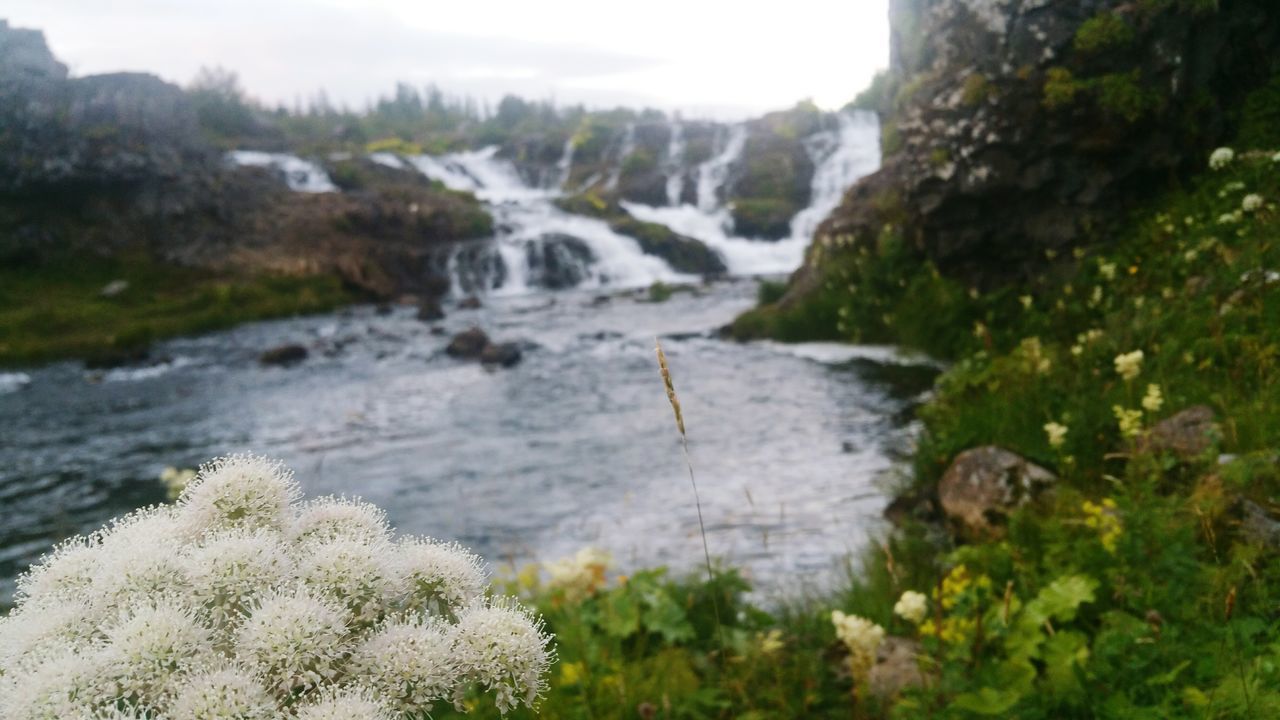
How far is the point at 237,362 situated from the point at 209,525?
20.1 meters

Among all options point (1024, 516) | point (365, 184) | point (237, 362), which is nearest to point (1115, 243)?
point (1024, 516)

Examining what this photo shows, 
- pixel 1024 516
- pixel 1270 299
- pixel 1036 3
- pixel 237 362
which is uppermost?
pixel 1036 3

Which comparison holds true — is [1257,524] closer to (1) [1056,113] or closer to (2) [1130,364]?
(2) [1130,364]

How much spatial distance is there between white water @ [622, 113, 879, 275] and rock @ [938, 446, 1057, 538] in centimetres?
2752

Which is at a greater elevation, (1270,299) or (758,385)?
(1270,299)

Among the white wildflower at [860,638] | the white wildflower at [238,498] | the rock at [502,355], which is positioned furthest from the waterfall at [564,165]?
the white wildflower at [238,498]

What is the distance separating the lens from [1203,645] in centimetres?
271

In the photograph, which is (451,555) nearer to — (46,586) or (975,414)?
(46,586)

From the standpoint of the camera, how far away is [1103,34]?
31.6ft

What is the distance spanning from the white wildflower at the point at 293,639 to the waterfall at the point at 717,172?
4555cm

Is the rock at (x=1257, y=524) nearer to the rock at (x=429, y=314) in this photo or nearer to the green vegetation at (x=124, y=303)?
the rock at (x=429, y=314)

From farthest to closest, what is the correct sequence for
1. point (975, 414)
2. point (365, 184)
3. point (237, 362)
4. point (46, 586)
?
1. point (365, 184)
2. point (237, 362)
3. point (975, 414)
4. point (46, 586)

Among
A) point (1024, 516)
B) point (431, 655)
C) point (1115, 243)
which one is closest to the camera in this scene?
point (431, 655)

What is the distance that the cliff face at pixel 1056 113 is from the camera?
9.39 meters
